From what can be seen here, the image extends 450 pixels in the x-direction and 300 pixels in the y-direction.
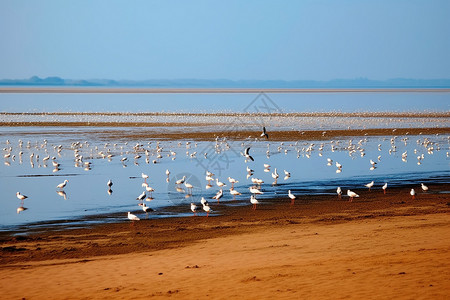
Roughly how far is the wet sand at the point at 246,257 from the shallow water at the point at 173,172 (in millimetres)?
2558

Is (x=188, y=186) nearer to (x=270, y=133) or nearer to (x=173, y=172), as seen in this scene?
(x=173, y=172)

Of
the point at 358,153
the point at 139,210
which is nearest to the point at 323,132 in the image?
the point at 358,153

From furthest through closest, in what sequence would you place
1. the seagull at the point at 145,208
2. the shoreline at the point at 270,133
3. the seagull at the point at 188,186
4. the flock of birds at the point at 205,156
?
the shoreline at the point at 270,133, the seagull at the point at 188,186, the flock of birds at the point at 205,156, the seagull at the point at 145,208

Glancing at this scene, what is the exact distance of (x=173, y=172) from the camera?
2639 centimetres

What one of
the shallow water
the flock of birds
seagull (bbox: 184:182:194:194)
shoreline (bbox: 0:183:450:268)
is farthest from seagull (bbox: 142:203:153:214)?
seagull (bbox: 184:182:194:194)

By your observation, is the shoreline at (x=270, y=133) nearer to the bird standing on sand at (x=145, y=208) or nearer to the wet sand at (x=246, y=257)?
the bird standing on sand at (x=145, y=208)

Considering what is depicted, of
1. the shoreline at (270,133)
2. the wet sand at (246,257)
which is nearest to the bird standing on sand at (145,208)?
the wet sand at (246,257)

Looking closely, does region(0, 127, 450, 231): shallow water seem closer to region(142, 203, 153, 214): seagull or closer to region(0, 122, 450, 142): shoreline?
region(142, 203, 153, 214): seagull

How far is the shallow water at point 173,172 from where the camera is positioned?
61.4 ft

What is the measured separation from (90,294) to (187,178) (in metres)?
14.3

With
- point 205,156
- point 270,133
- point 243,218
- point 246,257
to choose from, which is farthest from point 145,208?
point 270,133

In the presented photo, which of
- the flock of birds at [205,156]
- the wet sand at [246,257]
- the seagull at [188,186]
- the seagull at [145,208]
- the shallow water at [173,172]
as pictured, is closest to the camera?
the wet sand at [246,257]

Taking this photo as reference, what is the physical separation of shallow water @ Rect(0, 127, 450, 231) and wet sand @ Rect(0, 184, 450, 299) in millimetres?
2558

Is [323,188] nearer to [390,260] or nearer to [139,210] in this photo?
[139,210]
